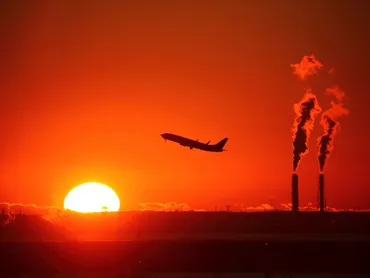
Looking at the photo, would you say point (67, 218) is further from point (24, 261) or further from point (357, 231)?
point (24, 261)

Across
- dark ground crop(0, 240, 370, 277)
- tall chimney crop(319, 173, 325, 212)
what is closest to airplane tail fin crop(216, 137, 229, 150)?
tall chimney crop(319, 173, 325, 212)

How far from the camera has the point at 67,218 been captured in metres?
187

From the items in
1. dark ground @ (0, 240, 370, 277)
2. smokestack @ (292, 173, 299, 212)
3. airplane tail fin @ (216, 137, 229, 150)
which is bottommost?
dark ground @ (0, 240, 370, 277)

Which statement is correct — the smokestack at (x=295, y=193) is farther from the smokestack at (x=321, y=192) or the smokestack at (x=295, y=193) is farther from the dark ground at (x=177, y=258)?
the dark ground at (x=177, y=258)

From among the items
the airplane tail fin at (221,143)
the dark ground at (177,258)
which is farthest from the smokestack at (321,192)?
the dark ground at (177,258)

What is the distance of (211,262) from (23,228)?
9654 cm

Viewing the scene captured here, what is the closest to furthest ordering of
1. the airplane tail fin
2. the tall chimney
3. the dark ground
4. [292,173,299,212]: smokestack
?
the dark ground < the airplane tail fin < [292,173,299,212]: smokestack < the tall chimney

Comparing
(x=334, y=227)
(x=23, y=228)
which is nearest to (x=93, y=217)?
(x=23, y=228)

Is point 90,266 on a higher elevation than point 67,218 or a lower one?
lower

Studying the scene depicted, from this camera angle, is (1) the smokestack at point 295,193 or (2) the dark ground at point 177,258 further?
(1) the smokestack at point 295,193

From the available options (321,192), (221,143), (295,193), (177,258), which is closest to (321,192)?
(321,192)

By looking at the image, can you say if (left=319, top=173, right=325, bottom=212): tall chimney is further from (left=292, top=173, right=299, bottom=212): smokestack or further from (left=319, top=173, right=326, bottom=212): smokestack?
(left=292, top=173, right=299, bottom=212): smokestack

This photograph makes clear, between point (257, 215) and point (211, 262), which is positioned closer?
point (211, 262)

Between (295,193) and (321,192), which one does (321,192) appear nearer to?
(321,192)
